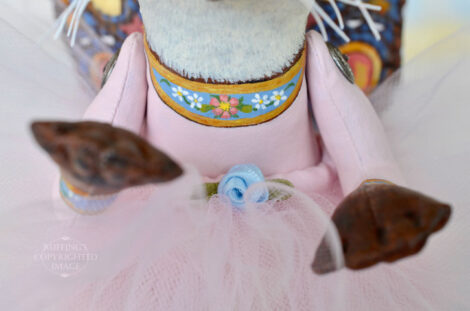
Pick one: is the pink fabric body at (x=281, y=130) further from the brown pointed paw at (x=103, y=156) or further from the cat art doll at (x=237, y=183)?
the brown pointed paw at (x=103, y=156)

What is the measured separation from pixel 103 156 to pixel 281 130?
27cm

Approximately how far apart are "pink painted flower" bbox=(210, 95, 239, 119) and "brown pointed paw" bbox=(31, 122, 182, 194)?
18cm

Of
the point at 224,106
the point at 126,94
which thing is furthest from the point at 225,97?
the point at 126,94

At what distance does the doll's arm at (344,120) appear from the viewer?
0.58 metres

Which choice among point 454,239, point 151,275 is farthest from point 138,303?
point 454,239

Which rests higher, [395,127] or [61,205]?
[61,205]

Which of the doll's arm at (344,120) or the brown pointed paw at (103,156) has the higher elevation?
the brown pointed paw at (103,156)

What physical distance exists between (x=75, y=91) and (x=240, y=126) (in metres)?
0.26

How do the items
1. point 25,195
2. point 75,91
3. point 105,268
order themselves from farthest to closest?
point 75,91 → point 25,195 → point 105,268

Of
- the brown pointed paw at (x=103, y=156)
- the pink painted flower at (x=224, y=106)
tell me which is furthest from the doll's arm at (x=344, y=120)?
the brown pointed paw at (x=103, y=156)

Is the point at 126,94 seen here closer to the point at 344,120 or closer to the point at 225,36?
the point at 225,36

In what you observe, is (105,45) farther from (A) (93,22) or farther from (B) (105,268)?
(B) (105,268)

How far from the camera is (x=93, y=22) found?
0.76 metres

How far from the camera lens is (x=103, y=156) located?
349 mm
